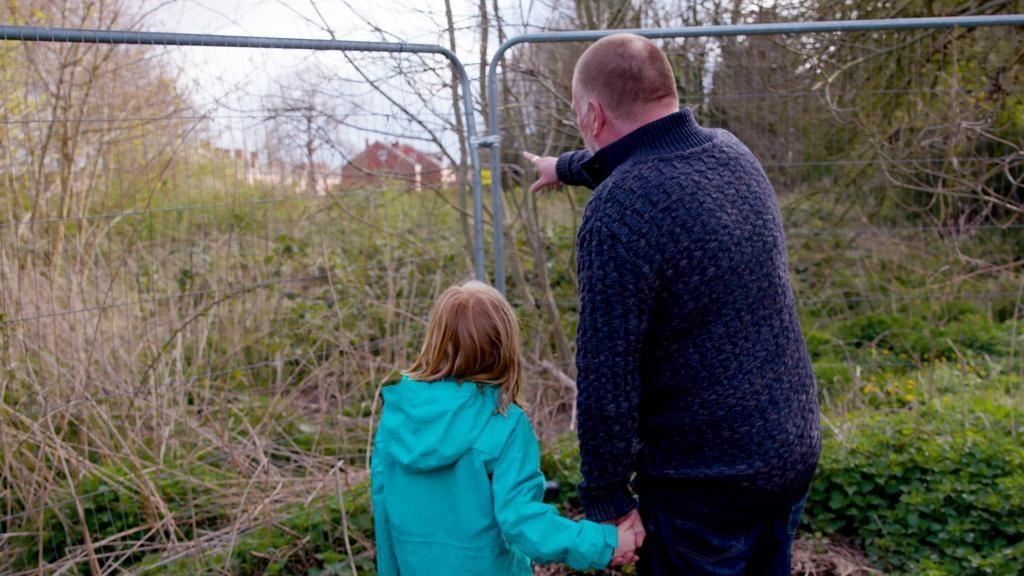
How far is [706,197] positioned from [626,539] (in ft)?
2.69

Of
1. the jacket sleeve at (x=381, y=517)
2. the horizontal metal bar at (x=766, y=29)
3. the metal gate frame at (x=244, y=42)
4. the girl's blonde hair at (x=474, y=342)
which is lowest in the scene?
the jacket sleeve at (x=381, y=517)

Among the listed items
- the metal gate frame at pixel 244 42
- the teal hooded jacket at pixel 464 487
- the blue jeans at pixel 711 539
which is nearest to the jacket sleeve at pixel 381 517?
the teal hooded jacket at pixel 464 487

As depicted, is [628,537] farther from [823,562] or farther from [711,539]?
[823,562]

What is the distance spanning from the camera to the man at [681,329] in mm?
1890

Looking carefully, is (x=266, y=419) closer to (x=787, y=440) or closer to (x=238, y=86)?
(x=238, y=86)

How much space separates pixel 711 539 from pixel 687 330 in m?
0.52

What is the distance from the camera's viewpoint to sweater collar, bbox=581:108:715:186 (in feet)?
6.51

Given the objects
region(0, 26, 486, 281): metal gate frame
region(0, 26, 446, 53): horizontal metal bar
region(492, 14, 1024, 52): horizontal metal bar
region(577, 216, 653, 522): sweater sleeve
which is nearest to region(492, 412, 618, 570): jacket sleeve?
region(577, 216, 653, 522): sweater sleeve

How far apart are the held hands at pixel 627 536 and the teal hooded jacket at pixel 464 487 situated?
3 centimetres

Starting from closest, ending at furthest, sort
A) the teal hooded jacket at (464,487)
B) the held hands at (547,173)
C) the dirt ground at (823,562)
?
the teal hooded jacket at (464,487)
the held hands at (547,173)
the dirt ground at (823,562)

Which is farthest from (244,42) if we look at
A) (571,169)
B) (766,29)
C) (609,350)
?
(766,29)

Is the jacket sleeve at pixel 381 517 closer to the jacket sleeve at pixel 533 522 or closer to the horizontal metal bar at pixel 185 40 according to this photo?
the jacket sleeve at pixel 533 522

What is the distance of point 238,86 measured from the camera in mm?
3498

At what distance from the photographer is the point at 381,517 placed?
2.36 metres
